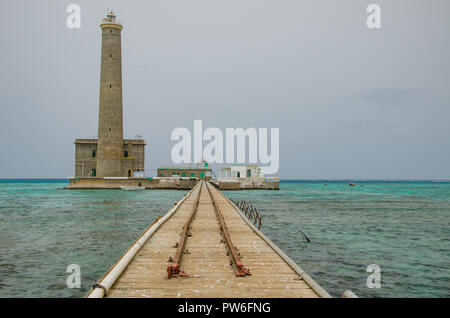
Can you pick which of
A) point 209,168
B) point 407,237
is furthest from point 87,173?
point 407,237

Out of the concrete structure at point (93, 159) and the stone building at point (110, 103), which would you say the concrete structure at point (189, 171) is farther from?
the stone building at point (110, 103)

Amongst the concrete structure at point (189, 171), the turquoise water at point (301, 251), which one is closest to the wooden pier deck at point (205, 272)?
the turquoise water at point (301, 251)

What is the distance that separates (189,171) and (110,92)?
129ft

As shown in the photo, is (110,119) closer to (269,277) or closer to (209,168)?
(209,168)

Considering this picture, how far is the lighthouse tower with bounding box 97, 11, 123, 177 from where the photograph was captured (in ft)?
202

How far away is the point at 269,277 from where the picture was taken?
7.98 metres

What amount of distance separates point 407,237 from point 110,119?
5124 centimetres

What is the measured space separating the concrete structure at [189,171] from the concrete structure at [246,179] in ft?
55.2

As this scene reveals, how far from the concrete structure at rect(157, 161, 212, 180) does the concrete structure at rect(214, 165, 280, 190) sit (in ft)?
55.2

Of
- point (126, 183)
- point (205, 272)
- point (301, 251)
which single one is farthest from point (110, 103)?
point (205, 272)

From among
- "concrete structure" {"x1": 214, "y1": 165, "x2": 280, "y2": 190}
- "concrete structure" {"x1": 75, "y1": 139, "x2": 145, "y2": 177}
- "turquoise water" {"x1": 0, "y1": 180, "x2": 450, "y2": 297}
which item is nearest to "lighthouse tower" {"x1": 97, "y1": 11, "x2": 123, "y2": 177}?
"concrete structure" {"x1": 75, "y1": 139, "x2": 145, "y2": 177}

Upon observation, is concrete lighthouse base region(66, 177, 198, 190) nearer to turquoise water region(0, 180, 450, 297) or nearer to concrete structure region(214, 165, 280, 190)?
concrete structure region(214, 165, 280, 190)

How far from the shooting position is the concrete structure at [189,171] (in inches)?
3585

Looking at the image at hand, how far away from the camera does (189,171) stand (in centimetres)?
9744
